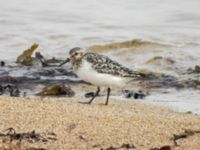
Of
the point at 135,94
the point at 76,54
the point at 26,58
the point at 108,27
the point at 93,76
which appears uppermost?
the point at 76,54

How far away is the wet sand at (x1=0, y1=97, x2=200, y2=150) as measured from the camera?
18.4 feet

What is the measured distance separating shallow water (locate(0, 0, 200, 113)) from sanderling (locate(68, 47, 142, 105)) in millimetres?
2222

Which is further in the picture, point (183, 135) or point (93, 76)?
point (93, 76)

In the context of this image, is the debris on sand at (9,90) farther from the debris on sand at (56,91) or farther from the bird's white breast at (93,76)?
the bird's white breast at (93,76)

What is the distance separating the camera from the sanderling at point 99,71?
727 cm

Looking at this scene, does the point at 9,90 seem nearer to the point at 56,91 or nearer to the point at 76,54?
the point at 56,91

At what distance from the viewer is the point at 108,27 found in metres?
12.9

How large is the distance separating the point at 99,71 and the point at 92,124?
1.32 meters

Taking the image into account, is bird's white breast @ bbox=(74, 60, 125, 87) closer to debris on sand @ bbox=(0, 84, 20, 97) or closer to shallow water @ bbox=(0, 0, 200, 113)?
debris on sand @ bbox=(0, 84, 20, 97)

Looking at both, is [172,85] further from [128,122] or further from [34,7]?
[34,7]

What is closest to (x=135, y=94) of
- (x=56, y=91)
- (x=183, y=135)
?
(x=56, y=91)

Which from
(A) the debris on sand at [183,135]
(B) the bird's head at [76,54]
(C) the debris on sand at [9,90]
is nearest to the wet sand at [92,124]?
(A) the debris on sand at [183,135]

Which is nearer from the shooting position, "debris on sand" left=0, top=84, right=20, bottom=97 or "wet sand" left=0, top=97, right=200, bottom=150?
"wet sand" left=0, top=97, right=200, bottom=150

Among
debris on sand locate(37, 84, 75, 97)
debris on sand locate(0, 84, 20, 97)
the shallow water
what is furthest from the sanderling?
the shallow water
